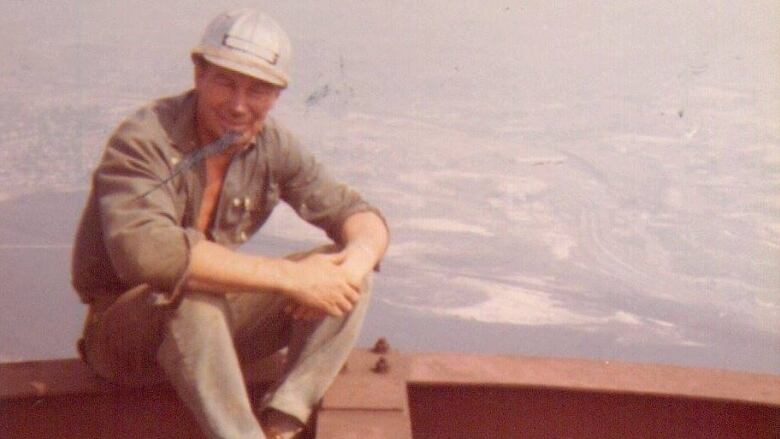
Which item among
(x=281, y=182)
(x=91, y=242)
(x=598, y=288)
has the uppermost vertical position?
(x=281, y=182)

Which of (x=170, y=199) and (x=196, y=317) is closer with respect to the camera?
(x=196, y=317)

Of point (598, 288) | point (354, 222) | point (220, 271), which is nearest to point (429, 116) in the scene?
point (598, 288)

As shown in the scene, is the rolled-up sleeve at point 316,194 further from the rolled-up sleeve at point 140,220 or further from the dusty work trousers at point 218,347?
the rolled-up sleeve at point 140,220

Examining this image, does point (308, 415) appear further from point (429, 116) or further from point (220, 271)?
point (429, 116)

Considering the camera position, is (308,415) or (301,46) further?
(301,46)

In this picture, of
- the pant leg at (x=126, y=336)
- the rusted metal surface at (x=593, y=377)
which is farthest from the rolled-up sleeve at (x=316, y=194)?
the pant leg at (x=126, y=336)

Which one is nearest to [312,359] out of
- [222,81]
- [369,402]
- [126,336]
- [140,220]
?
[369,402]

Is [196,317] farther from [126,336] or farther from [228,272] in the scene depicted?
[126,336]
